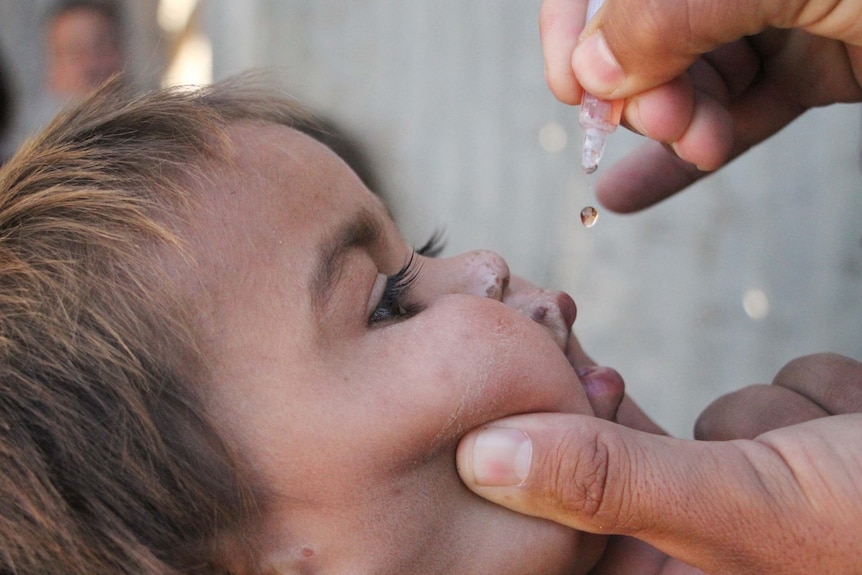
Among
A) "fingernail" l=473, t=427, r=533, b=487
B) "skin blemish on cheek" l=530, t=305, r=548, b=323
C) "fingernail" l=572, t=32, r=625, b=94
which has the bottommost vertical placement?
"fingernail" l=473, t=427, r=533, b=487

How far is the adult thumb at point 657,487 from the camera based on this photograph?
1.05 meters

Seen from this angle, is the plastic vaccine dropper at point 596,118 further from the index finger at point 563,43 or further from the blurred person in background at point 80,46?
the blurred person in background at point 80,46

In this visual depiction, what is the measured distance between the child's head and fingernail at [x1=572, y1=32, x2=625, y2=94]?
14.9 inches

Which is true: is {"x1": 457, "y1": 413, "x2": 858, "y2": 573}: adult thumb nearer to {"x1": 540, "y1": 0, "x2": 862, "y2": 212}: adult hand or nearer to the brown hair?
the brown hair

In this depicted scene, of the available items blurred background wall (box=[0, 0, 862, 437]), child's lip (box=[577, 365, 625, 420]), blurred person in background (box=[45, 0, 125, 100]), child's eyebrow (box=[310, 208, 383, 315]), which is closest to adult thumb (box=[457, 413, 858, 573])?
child's lip (box=[577, 365, 625, 420])

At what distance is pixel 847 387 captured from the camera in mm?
1468

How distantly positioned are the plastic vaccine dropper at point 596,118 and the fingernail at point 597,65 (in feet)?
0.15

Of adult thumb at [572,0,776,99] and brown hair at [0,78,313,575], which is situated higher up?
adult thumb at [572,0,776,99]

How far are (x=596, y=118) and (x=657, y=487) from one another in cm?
58

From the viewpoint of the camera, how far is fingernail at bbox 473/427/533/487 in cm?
108

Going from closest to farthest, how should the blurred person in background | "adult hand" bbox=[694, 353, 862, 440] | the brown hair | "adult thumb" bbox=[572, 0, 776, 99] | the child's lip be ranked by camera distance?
the brown hair
"adult thumb" bbox=[572, 0, 776, 99]
the child's lip
"adult hand" bbox=[694, 353, 862, 440]
the blurred person in background

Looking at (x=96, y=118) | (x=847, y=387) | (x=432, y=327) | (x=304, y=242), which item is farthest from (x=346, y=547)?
(x=847, y=387)

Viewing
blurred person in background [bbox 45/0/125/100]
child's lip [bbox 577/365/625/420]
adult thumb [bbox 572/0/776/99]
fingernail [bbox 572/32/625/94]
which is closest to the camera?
adult thumb [bbox 572/0/776/99]

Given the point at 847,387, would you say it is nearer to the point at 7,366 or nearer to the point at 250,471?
the point at 250,471
